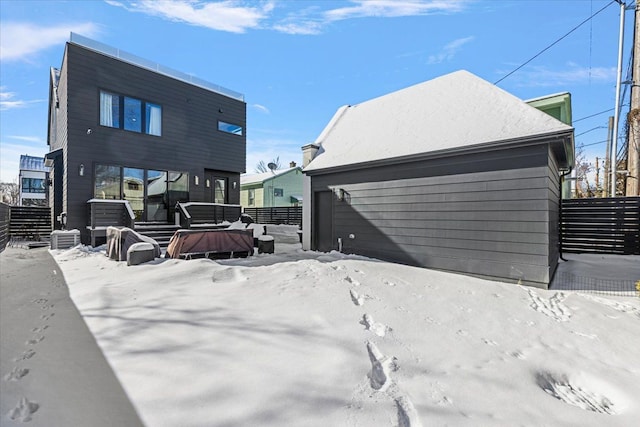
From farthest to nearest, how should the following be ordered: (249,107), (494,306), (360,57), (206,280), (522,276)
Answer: (249,107), (360,57), (522,276), (206,280), (494,306)

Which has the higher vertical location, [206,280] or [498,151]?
[498,151]

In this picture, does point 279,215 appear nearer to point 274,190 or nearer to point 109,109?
point 274,190

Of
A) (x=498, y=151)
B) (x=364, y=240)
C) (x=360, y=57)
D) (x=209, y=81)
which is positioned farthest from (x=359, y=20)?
(x=209, y=81)

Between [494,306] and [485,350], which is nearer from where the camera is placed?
[485,350]

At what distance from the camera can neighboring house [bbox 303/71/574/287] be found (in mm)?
5461

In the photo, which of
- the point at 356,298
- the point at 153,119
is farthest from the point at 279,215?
the point at 356,298

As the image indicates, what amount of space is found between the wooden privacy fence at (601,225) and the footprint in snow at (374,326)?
8218mm

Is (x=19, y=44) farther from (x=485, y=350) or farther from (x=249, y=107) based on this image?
(x=485, y=350)

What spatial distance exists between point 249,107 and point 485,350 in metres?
14.5

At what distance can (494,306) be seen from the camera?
428cm

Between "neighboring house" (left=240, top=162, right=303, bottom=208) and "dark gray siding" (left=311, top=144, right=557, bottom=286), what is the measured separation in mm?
15675

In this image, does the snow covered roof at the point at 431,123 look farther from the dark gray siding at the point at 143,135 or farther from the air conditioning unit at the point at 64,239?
the air conditioning unit at the point at 64,239

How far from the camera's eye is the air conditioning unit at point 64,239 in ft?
29.2

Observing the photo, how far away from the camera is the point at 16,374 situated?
2.15 meters
